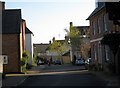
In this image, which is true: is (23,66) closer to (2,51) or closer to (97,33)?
(2,51)

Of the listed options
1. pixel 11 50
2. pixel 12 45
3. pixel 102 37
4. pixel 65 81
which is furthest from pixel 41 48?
pixel 65 81

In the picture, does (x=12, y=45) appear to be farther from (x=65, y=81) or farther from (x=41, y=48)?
(x=41, y=48)

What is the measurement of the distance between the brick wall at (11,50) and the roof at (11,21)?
68 cm

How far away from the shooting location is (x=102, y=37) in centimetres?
3816

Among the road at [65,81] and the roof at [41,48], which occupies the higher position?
the roof at [41,48]

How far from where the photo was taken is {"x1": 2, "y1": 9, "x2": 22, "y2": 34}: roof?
1794 inches

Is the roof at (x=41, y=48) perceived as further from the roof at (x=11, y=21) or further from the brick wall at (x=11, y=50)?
the brick wall at (x=11, y=50)

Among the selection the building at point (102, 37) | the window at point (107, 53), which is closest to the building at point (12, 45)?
the building at point (102, 37)

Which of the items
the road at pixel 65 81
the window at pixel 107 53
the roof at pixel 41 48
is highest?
the roof at pixel 41 48

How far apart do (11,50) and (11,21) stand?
170 inches

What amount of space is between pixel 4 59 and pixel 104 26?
13.6 metres

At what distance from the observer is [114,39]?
3011 centimetres

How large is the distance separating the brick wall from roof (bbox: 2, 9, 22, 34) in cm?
68

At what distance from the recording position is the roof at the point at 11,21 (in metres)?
45.6
